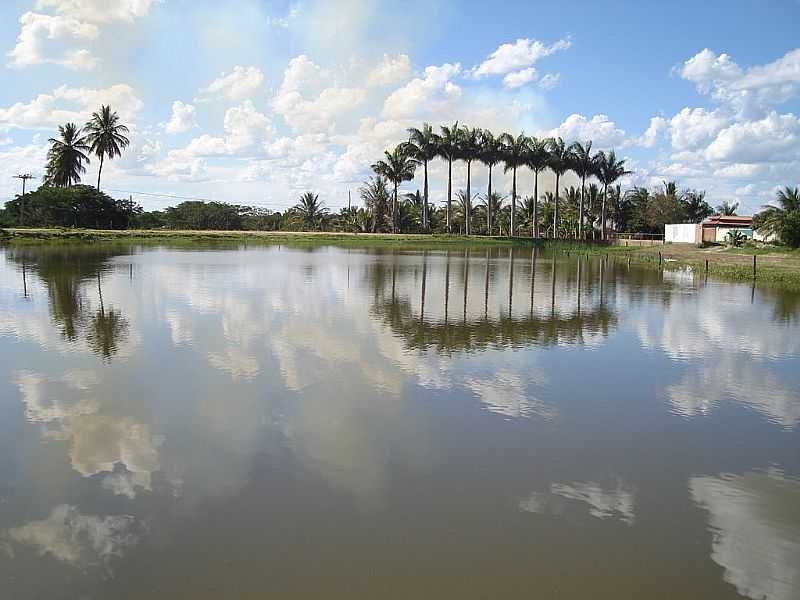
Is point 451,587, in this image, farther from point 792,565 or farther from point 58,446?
point 58,446

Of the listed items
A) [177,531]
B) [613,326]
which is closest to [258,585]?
[177,531]

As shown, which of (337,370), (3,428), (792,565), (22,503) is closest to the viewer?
(792,565)

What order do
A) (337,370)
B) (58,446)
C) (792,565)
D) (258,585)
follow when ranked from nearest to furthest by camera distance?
(258,585)
(792,565)
(58,446)
(337,370)

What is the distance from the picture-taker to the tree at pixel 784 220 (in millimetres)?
42469

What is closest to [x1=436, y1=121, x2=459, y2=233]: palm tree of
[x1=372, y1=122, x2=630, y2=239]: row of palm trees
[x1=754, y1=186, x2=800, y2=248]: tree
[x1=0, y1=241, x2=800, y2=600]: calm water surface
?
[x1=372, y1=122, x2=630, y2=239]: row of palm trees

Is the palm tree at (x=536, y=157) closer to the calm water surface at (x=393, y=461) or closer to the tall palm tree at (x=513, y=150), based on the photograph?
the tall palm tree at (x=513, y=150)

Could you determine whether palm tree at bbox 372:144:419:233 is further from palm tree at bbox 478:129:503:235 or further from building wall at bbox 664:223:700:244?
building wall at bbox 664:223:700:244

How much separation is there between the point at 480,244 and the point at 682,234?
18471mm

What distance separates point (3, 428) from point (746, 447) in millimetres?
8527

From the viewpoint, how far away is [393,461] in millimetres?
7062

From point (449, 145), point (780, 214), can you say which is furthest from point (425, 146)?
point (780, 214)

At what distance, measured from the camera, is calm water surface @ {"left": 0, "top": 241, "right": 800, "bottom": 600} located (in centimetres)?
503

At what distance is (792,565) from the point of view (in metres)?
5.27

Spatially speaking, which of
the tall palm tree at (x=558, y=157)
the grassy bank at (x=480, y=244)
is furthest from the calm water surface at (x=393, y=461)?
the tall palm tree at (x=558, y=157)
